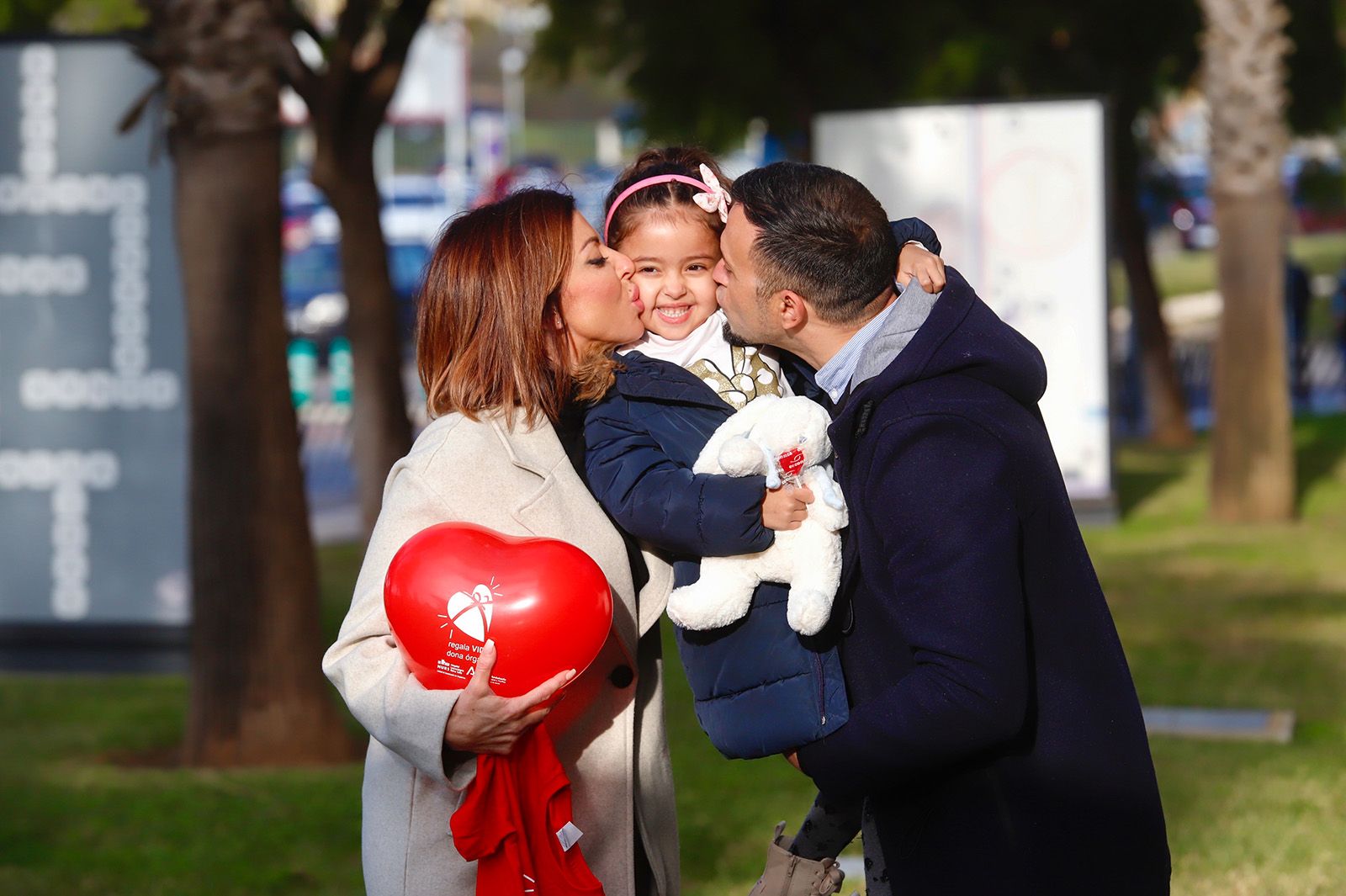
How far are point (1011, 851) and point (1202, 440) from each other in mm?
16970

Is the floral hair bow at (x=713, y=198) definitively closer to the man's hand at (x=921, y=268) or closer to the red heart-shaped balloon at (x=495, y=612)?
the man's hand at (x=921, y=268)

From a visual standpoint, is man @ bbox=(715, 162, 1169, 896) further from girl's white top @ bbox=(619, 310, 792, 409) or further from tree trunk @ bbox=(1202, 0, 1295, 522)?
tree trunk @ bbox=(1202, 0, 1295, 522)

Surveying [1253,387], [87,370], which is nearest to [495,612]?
[87,370]

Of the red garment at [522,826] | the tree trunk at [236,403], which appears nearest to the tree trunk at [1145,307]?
the tree trunk at [236,403]

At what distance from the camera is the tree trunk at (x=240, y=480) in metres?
6.93

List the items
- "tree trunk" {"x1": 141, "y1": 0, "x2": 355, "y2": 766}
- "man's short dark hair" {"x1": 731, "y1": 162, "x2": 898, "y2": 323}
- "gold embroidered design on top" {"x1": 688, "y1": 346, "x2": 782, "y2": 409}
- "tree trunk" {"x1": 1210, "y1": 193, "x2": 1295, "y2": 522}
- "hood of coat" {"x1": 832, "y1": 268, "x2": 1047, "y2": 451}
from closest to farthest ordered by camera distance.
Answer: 1. "hood of coat" {"x1": 832, "y1": 268, "x2": 1047, "y2": 451}
2. "man's short dark hair" {"x1": 731, "y1": 162, "x2": 898, "y2": 323}
3. "gold embroidered design on top" {"x1": 688, "y1": 346, "x2": 782, "y2": 409}
4. "tree trunk" {"x1": 141, "y1": 0, "x2": 355, "y2": 766}
5. "tree trunk" {"x1": 1210, "y1": 193, "x2": 1295, "y2": 522}

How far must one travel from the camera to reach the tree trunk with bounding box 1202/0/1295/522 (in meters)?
12.7

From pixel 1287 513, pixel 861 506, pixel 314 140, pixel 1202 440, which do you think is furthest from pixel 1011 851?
pixel 1202 440

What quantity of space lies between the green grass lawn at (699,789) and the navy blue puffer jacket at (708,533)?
2785mm

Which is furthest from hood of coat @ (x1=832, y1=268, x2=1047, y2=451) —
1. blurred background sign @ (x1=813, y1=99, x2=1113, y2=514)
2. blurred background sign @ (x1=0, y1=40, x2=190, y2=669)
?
blurred background sign @ (x1=813, y1=99, x2=1113, y2=514)

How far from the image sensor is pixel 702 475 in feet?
9.20

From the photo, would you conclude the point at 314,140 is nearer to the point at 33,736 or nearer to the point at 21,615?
the point at 21,615

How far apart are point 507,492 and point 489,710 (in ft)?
1.37

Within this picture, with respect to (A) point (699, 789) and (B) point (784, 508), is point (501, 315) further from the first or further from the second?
(A) point (699, 789)
